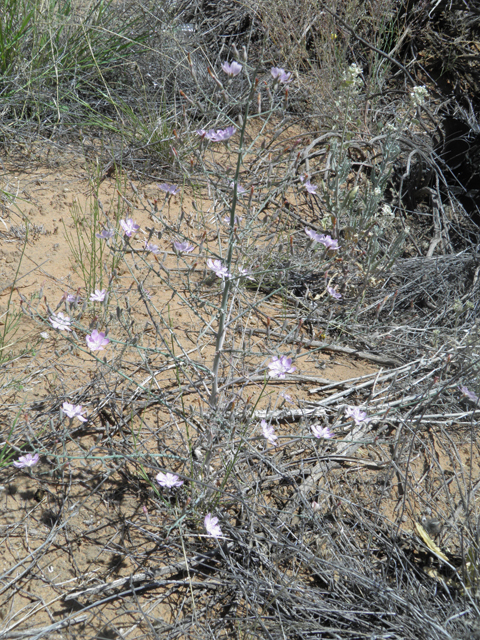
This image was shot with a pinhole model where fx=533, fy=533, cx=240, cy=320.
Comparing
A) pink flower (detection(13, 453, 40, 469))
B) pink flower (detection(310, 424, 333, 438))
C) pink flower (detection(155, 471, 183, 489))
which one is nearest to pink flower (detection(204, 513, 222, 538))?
pink flower (detection(155, 471, 183, 489))

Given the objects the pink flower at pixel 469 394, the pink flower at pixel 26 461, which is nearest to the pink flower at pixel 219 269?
the pink flower at pixel 26 461

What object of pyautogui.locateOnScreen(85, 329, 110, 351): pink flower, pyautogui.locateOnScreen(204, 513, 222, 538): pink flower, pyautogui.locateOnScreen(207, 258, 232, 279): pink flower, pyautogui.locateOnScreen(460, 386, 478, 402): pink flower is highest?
pyautogui.locateOnScreen(207, 258, 232, 279): pink flower

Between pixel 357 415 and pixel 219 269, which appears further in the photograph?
pixel 357 415

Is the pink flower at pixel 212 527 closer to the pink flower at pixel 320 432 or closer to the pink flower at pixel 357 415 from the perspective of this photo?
the pink flower at pixel 320 432

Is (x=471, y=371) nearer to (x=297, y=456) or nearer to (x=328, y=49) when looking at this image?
(x=297, y=456)

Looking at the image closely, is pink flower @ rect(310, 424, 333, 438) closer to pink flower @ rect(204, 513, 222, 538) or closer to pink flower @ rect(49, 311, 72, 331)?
pink flower @ rect(204, 513, 222, 538)

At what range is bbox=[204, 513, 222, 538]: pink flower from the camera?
1.54 metres

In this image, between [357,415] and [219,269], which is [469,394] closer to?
[357,415]

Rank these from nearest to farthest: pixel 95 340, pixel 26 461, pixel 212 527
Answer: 1. pixel 212 527
2. pixel 26 461
3. pixel 95 340

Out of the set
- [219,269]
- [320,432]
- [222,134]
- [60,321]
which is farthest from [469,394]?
[60,321]

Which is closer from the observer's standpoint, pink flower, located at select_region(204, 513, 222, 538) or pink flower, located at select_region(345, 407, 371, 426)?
pink flower, located at select_region(204, 513, 222, 538)

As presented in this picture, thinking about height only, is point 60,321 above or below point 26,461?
above

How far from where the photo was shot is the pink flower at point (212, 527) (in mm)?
1537

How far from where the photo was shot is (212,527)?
5.11 feet
